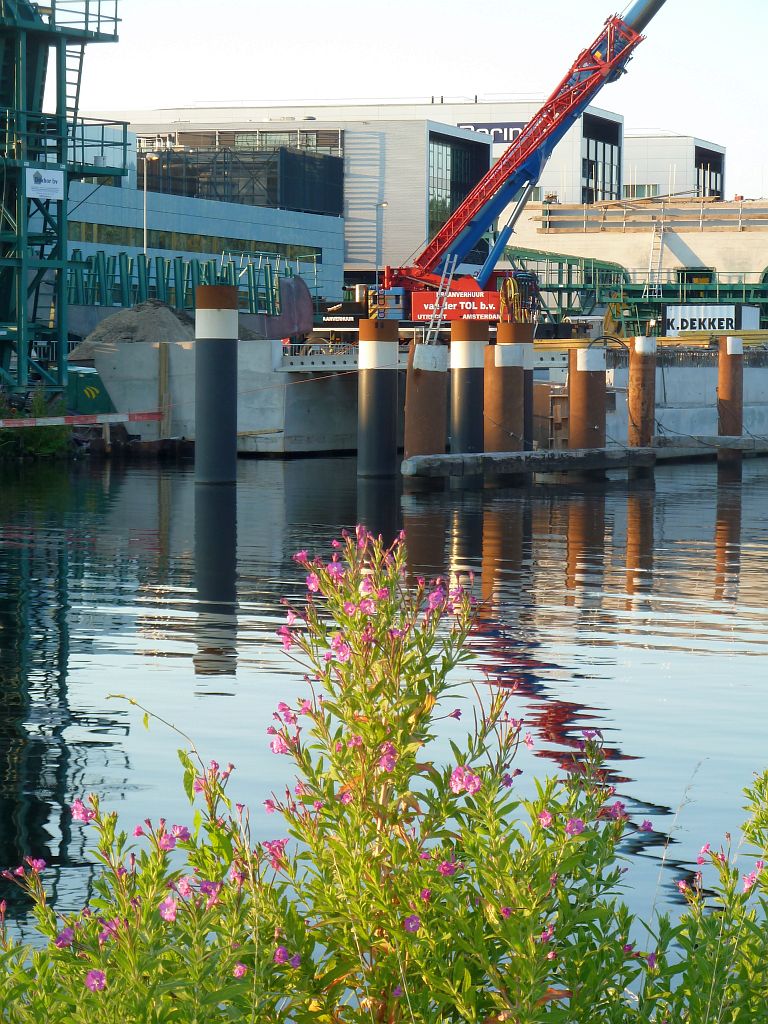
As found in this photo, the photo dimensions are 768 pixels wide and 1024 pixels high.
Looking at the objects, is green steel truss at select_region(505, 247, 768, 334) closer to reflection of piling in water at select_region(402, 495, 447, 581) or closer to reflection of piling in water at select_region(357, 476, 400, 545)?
reflection of piling in water at select_region(357, 476, 400, 545)

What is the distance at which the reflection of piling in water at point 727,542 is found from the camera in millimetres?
16925

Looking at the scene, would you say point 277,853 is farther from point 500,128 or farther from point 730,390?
point 500,128

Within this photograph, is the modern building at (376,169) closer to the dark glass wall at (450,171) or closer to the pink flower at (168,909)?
the dark glass wall at (450,171)

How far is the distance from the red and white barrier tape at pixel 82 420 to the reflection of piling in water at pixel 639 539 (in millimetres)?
12783

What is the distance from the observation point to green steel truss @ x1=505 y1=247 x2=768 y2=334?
225ft

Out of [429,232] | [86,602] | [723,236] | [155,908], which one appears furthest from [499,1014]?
[429,232]

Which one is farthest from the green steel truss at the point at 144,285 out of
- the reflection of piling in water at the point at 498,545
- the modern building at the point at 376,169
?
the modern building at the point at 376,169

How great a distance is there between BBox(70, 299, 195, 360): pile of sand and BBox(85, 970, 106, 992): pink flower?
120 feet

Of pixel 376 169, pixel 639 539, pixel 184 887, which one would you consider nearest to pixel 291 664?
pixel 184 887

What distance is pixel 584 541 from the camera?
21781 millimetres

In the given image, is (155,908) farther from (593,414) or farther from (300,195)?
(300,195)

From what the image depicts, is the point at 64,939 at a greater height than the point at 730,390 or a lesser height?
lesser

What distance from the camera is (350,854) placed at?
4469 mm

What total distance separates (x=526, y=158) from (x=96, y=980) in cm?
4640
